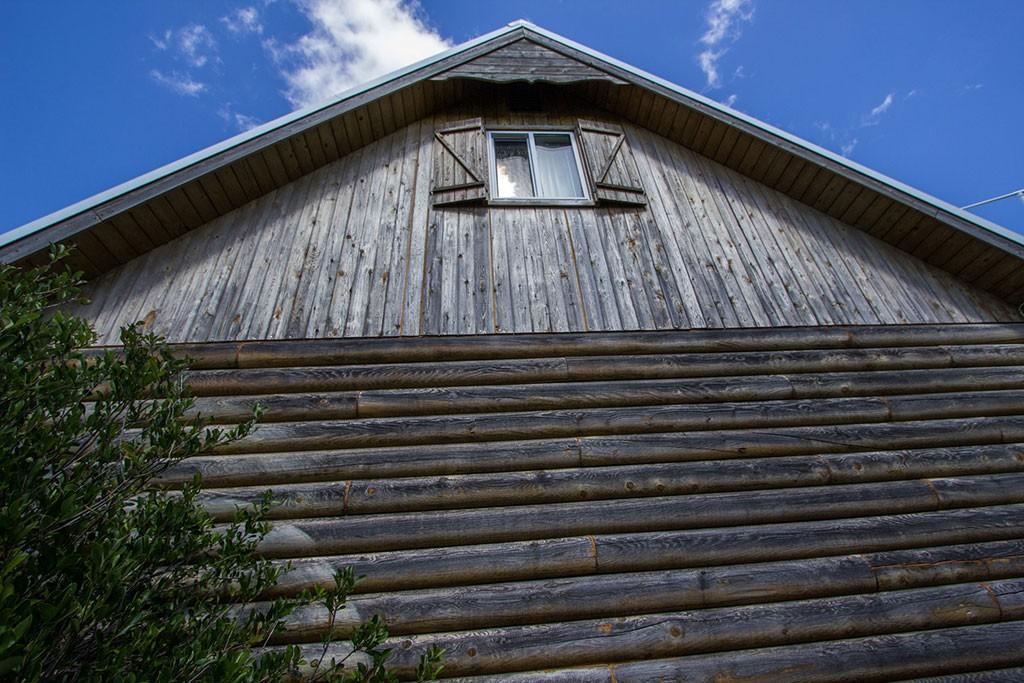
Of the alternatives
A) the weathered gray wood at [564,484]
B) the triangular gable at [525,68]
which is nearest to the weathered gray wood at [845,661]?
the weathered gray wood at [564,484]

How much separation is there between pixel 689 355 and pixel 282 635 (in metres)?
3.49

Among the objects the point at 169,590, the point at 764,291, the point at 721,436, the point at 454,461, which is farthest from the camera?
the point at 764,291

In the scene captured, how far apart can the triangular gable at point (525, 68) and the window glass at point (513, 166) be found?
2.39ft

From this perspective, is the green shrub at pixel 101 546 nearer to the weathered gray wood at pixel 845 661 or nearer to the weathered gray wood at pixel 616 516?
the weathered gray wood at pixel 616 516

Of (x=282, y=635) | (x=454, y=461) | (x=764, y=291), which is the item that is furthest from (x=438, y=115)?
(x=282, y=635)

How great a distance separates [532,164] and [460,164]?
0.92 meters

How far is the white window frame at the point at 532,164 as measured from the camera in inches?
222

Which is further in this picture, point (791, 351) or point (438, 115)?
point (438, 115)

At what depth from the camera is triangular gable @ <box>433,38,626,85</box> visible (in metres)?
6.57

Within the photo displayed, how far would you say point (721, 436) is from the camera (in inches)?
151

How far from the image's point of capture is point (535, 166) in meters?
6.29

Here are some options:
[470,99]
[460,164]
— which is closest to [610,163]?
[460,164]

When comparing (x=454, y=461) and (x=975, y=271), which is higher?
(x=975, y=271)

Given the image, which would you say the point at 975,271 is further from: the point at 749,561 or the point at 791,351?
the point at 749,561
